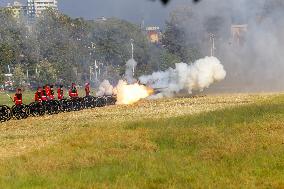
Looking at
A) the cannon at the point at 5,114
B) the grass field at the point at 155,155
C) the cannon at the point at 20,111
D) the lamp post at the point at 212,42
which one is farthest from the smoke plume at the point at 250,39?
the grass field at the point at 155,155

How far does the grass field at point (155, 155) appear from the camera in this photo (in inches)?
575

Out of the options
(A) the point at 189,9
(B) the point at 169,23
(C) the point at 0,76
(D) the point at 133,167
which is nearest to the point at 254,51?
(A) the point at 189,9

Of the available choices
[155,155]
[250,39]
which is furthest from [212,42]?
[155,155]

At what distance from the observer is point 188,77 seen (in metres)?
55.0

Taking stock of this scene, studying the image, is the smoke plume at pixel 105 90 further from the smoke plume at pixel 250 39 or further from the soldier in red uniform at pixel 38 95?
the smoke plume at pixel 250 39

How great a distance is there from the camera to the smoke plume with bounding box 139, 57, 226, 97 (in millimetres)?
54438

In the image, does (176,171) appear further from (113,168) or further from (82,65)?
(82,65)

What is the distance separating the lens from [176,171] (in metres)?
15.5

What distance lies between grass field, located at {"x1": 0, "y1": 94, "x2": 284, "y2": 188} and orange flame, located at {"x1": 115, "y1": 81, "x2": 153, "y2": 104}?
24.2 meters

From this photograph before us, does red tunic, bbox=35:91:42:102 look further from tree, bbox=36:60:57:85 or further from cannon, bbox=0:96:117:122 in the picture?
tree, bbox=36:60:57:85

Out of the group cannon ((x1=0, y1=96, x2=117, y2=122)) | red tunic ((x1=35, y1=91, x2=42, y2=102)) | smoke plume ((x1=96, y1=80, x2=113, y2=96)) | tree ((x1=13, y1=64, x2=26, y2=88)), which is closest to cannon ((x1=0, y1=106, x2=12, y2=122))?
cannon ((x1=0, y1=96, x2=117, y2=122))

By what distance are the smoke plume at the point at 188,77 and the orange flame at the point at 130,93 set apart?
3461 millimetres

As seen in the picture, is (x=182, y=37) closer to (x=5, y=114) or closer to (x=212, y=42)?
(x=212, y=42)

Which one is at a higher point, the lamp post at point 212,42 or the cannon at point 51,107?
the lamp post at point 212,42
